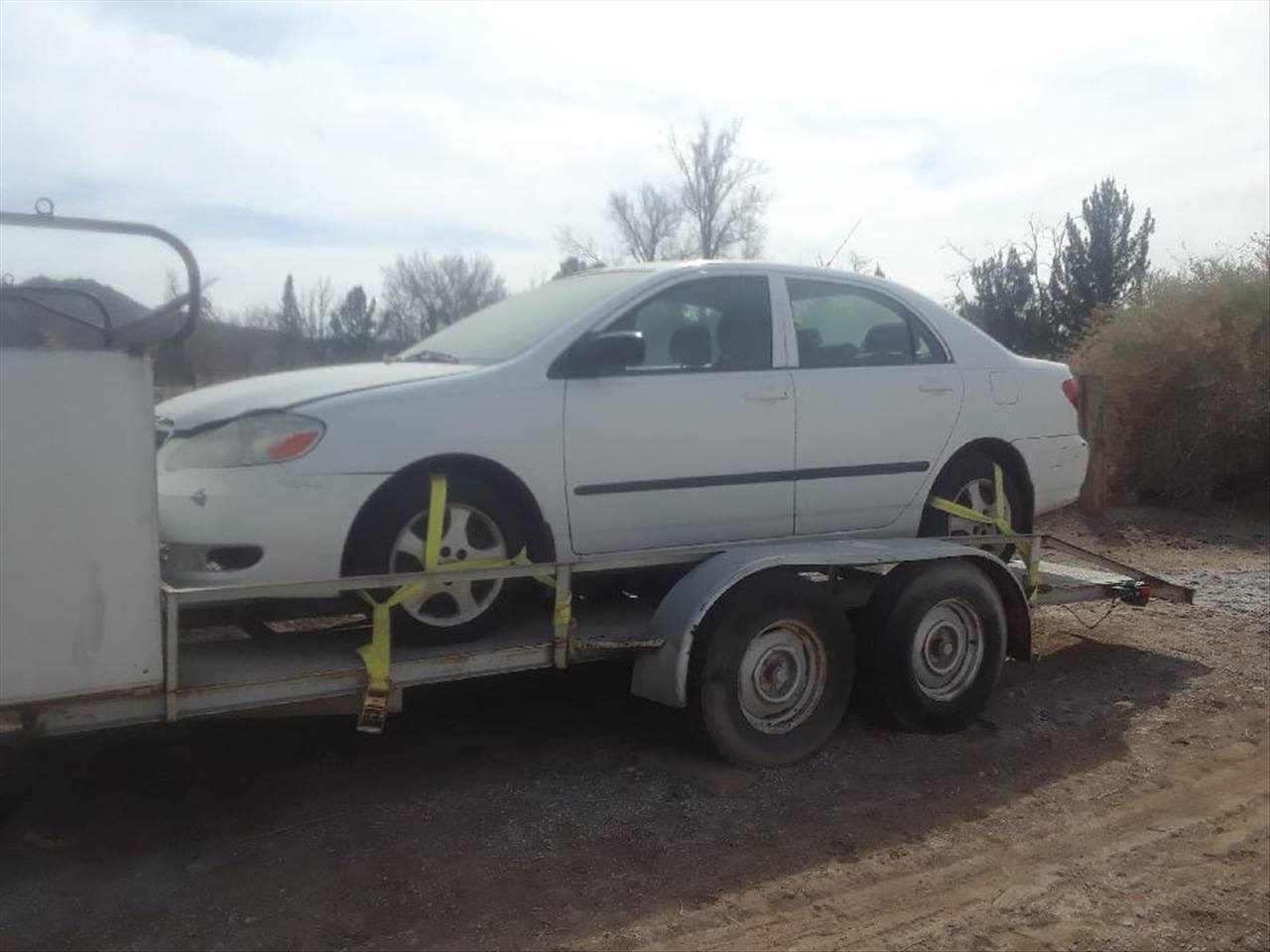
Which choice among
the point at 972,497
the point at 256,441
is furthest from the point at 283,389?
the point at 972,497

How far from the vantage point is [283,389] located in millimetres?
4578

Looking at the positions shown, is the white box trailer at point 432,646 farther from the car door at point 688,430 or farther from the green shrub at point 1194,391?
the green shrub at point 1194,391

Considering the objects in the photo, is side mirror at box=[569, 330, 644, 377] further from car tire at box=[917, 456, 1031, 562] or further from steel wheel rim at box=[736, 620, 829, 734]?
car tire at box=[917, 456, 1031, 562]

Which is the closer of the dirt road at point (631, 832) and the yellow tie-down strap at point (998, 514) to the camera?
the dirt road at point (631, 832)

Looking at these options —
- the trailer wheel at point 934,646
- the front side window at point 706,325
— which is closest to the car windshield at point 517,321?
the front side window at point 706,325

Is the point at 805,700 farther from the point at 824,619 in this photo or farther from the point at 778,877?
the point at 778,877

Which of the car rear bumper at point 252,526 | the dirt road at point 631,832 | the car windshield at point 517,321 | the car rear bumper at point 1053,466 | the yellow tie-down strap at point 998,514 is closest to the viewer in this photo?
the dirt road at point 631,832

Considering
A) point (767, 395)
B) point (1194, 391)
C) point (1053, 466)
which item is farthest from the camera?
point (1194, 391)

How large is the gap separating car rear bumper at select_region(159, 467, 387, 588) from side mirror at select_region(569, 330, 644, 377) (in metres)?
1.06

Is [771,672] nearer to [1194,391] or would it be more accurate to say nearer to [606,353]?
[606,353]

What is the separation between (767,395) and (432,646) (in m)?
1.84

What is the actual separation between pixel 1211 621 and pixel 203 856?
6330 millimetres

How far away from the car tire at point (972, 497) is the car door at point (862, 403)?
212mm

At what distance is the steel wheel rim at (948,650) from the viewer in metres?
5.62
